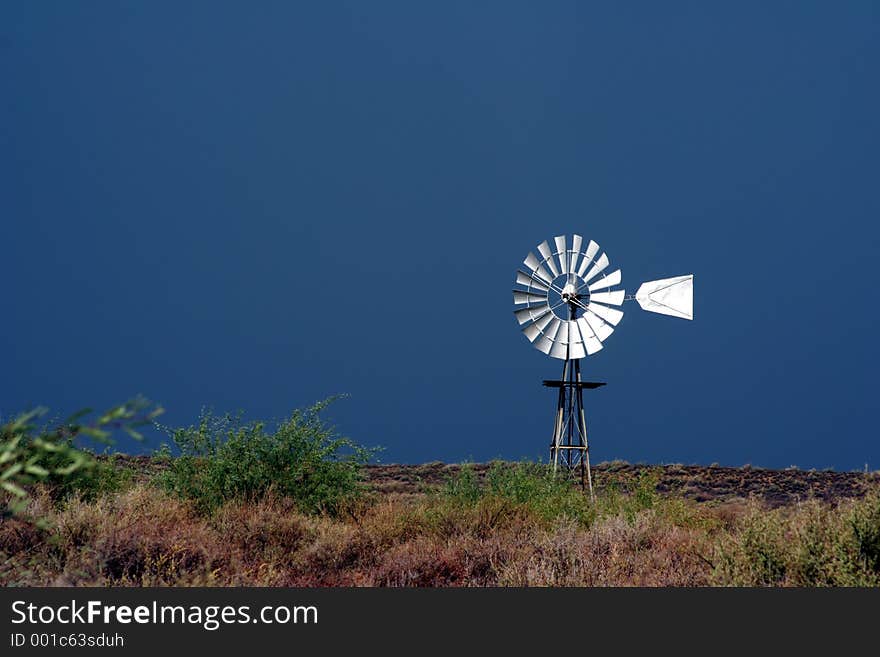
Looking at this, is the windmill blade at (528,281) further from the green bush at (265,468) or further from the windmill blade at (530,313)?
the green bush at (265,468)

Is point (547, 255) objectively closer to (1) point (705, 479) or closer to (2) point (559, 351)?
(2) point (559, 351)

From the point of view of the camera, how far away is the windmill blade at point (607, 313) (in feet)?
57.2

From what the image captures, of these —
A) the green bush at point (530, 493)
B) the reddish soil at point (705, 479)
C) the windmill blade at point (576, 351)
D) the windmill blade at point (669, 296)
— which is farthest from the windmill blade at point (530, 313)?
the reddish soil at point (705, 479)

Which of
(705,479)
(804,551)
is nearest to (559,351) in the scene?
(804,551)

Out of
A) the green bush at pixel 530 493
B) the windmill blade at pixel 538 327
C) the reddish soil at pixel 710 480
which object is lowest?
the green bush at pixel 530 493

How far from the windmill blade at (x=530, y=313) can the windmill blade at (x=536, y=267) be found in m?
0.59

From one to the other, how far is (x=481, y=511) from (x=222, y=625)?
6.27 m

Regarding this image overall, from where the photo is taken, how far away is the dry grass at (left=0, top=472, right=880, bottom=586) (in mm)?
7590

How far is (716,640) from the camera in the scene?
554 cm

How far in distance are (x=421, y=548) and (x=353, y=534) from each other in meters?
0.96

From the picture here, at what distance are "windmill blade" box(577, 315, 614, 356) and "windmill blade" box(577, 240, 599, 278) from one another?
1047 mm

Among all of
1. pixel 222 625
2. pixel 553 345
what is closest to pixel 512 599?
pixel 222 625

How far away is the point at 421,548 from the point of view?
9641 millimetres

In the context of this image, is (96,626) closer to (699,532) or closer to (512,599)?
(512,599)
